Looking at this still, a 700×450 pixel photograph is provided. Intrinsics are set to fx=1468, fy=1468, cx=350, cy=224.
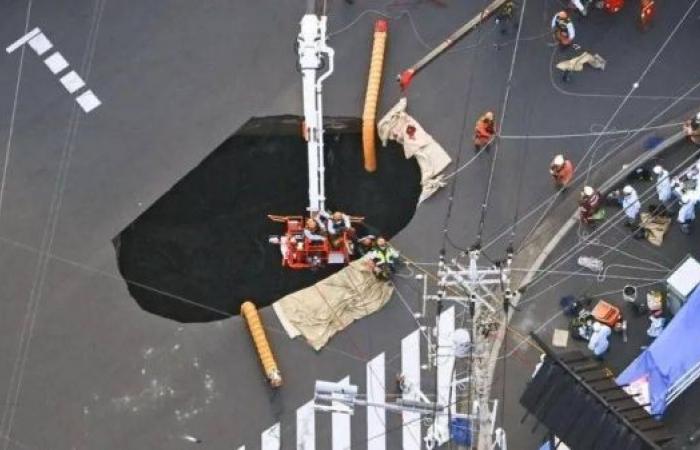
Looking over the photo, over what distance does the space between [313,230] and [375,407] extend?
515 centimetres

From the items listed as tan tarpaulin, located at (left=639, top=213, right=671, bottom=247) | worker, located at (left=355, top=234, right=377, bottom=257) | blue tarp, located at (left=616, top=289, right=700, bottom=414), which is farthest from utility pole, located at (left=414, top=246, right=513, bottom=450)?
tan tarpaulin, located at (left=639, top=213, right=671, bottom=247)

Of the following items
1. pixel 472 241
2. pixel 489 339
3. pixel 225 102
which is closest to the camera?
pixel 489 339

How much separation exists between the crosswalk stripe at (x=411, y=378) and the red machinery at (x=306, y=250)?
9.91ft

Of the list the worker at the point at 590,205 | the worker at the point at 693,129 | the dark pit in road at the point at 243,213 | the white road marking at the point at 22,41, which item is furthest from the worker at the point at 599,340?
→ the white road marking at the point at 22,41

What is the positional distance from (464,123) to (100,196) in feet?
34.4

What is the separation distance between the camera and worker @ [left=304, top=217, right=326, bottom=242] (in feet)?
130

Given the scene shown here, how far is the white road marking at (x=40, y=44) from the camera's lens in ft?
143

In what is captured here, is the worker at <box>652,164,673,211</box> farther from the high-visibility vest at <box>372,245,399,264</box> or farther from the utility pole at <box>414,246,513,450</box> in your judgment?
the high-visibility vest at <box>372,245,399,264</box>

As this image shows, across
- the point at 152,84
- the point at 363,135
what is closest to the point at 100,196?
the point at 152,84

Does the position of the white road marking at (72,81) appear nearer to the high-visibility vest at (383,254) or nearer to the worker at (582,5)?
the high-visibility vest at (383,254)

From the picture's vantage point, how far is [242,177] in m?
42.1

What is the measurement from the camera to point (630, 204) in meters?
39.1

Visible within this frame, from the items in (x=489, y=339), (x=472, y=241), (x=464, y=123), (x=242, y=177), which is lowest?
(x=489, y=339)

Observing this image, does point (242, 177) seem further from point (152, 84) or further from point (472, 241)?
point (472, 241)
